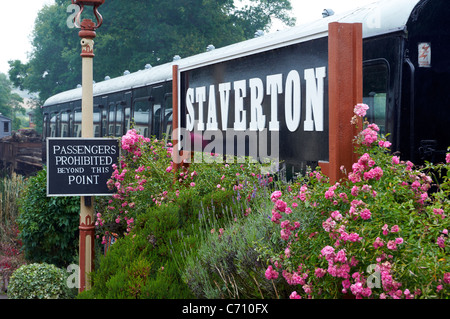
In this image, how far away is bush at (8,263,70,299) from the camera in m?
6.43

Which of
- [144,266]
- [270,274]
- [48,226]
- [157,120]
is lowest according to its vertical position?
[48,226]

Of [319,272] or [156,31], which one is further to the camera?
[156,31]

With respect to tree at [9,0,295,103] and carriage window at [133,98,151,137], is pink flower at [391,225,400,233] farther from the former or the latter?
tree at [9,0,295,103]

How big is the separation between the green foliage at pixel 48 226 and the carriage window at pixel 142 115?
16.3ft

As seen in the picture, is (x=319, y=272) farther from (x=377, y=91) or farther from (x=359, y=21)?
(x=359, y=21)

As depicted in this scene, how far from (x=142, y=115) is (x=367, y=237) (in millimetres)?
10261

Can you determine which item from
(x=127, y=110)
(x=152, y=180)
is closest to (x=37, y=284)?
(x=152, y=180)

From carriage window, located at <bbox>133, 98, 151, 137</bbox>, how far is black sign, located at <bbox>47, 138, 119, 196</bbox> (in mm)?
6526

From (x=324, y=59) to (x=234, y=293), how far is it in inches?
70.8

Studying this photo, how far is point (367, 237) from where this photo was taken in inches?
125

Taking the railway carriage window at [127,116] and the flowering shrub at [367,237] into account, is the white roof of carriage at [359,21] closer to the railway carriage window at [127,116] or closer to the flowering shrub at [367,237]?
the flowering shrub at [367,237]

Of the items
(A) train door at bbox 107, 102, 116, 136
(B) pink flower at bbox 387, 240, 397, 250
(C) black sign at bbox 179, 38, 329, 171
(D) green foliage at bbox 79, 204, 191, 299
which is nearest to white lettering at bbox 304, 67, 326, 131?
(C) black sign at bbox 179, 38, 329, 171

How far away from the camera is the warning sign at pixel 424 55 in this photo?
6.30 m
